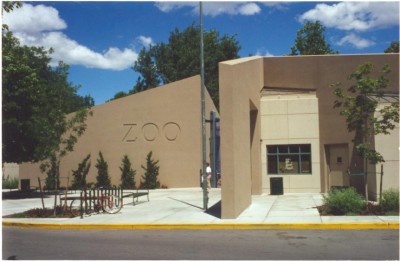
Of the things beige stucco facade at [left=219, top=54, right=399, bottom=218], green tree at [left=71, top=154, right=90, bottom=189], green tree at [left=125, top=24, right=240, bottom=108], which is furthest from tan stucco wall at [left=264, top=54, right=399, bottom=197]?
green tree at [left=125, top=24, right=240, bottom=108]

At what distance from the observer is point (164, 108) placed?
31094 mm

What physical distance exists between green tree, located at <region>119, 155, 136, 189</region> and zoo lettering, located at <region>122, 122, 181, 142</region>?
5.19 feet

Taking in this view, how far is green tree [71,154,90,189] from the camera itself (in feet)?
103

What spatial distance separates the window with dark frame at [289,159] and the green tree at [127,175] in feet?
33.8

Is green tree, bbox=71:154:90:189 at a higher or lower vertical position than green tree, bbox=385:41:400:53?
lower

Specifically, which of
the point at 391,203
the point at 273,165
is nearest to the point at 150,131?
the point at 273,165

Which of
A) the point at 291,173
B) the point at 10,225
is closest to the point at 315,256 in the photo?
the point at 10,225

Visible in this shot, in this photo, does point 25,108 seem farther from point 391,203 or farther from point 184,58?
point 184,58

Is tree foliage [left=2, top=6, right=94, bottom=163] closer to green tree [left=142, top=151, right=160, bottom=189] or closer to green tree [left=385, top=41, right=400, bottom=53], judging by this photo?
green tree [left=142, top=151, right=160, bottom=189]

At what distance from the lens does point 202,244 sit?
10664mm

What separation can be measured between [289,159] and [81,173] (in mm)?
14914

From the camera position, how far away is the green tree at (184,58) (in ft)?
189

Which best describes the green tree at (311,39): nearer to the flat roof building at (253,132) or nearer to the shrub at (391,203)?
the flat roof building at (253,132)

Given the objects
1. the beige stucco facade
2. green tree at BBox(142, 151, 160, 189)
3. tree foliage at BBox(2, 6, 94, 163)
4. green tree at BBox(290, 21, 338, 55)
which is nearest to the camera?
tree foliage at BBox(2, 6, 94, 163)
